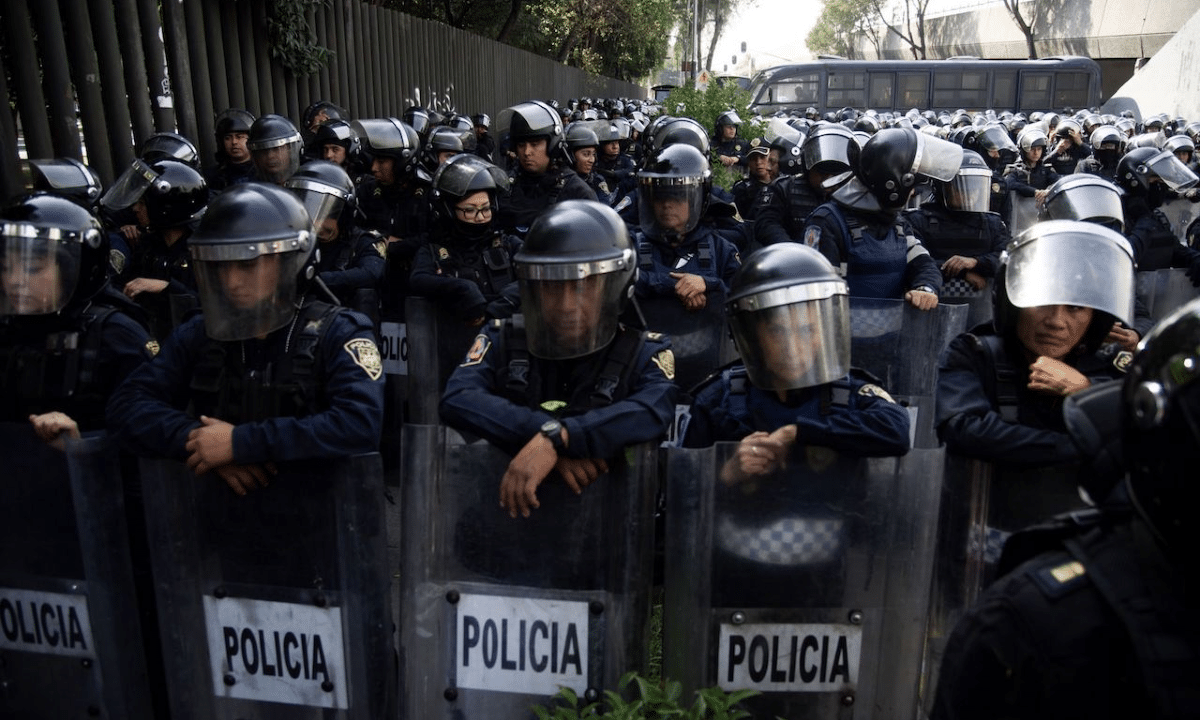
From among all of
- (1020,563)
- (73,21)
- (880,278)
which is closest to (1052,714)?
(1020,563)

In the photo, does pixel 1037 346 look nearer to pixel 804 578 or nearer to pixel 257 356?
pixel 804 578

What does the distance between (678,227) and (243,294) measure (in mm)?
2765

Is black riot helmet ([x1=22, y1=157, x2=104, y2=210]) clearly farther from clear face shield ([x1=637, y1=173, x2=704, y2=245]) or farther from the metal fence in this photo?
clear face shield ([x1=637, y1=173, x2=704, y2=245])

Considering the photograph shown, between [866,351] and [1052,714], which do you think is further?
[866,351]

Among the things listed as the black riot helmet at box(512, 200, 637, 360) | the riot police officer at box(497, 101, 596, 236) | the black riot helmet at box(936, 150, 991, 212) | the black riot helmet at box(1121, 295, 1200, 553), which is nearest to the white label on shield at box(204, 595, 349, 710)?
the black riot helmet at box(512, 200, 637, 360)

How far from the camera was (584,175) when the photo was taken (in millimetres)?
8906

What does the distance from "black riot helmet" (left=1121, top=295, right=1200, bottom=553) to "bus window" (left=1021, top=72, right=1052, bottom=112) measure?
119 ft

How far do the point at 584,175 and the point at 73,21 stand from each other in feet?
13.9

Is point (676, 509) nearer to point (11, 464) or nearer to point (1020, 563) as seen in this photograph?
point (1020, 563)

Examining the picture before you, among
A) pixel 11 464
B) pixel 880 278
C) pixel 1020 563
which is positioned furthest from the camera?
pixel 880 278

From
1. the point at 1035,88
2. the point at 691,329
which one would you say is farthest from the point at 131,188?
the point at 1035,88

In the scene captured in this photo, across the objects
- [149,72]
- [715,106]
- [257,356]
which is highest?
[149,72]

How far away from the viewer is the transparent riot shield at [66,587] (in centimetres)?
266

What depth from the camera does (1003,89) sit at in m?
33.1
